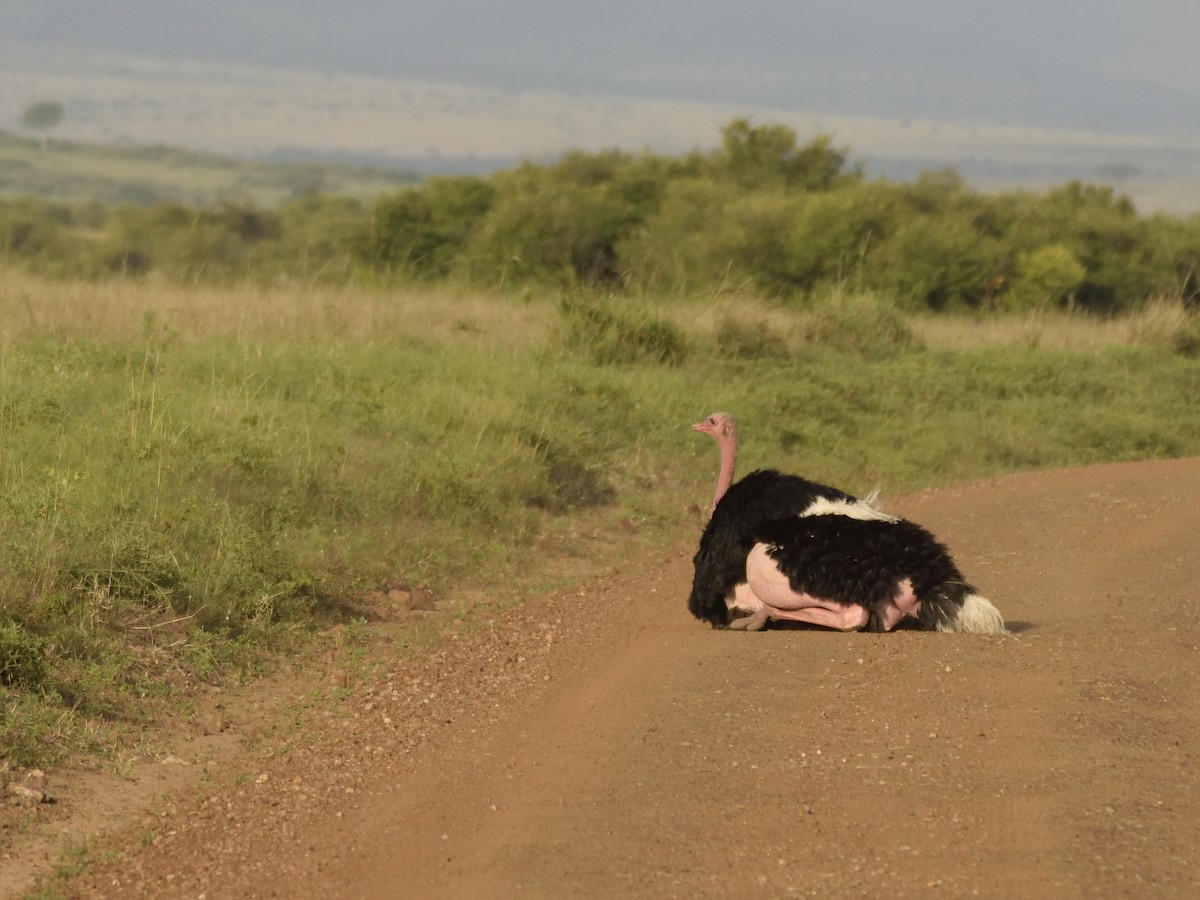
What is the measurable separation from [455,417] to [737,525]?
183 inches

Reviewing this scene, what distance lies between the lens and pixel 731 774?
5.21m

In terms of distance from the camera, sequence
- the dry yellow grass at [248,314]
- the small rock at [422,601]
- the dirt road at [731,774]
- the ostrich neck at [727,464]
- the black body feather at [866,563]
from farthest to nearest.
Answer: the dry yellow grass at [248,314] → the small rock at [422,601] → the ostrich neck at [727,464] → the black body feather at [866,563] → the dirt road at [731,774]

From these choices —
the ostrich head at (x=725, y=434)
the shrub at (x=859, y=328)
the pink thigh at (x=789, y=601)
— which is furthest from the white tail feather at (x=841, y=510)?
the shrub at (x=859, y=328)

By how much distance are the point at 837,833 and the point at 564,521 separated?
20.5 feet

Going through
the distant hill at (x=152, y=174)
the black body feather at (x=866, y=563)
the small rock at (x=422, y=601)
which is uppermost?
the black body feather at (x=866, y=563)

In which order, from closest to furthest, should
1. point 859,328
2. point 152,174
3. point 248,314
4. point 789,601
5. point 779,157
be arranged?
point 789,601, point 248,314, point 859,328, point 779,157, point 152,174

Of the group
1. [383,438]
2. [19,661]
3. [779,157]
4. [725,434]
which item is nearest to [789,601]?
[725,434]

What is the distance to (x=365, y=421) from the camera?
10852 millimetres

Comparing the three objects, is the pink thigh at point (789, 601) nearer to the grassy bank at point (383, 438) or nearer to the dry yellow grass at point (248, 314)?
the grassy bank at point (383, 438)

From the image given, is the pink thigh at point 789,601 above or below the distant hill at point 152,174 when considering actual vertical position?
above

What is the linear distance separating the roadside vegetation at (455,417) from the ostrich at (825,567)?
2019 mm

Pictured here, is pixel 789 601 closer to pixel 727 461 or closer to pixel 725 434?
pixel 727 461

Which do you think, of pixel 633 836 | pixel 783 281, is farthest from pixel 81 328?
pixel 783 281

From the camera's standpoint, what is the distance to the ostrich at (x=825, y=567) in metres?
6.90
